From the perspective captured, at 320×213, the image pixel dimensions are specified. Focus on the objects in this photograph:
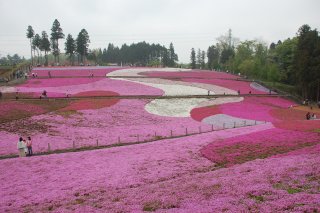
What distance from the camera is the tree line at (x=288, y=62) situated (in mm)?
74250

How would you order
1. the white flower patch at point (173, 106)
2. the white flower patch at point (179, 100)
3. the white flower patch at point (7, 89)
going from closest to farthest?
the white flower patch at point (173, 106)
the white flower patch at point (179, 100)
the white flower patch at point (7, 89)

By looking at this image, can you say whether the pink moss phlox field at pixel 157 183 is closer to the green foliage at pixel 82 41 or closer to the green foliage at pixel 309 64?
the green foliage at pixel 309 64

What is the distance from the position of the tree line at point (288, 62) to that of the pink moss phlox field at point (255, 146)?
47.6 m

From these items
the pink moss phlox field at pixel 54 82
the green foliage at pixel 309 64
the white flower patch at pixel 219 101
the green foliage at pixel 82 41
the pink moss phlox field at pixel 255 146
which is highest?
the green foliage at pixel 82 41

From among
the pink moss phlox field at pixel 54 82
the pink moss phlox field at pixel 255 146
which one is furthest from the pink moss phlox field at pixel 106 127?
the pink moss phlox field at pixel 54 82

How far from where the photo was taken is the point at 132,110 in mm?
52156

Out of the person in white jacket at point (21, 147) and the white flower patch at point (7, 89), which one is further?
the white flower patch at point (7, 89)

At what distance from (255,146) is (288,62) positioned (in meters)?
85.3

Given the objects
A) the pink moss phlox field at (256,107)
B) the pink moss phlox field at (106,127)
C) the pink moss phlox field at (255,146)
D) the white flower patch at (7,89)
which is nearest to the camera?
the pink moss phlox field at (255,146)

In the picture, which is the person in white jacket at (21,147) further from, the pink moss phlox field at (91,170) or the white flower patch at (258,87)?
the white flower patch at (258,87)

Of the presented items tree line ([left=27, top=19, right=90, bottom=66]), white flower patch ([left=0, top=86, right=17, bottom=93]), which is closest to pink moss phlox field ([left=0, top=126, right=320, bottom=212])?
white flower patch ([left=0, top=86, right=17, bottom=93])

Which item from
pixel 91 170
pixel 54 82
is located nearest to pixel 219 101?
pixel 54 82

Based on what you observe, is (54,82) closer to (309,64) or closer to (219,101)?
(219,101)

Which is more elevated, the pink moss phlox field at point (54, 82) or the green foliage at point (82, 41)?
the green foliage at point (82, 41)
